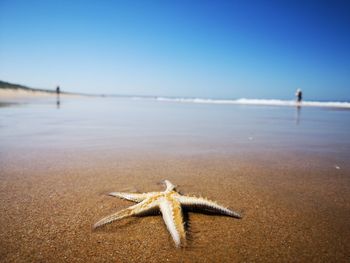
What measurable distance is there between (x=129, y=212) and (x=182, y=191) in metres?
0.84

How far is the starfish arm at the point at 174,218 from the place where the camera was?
73.8 inches

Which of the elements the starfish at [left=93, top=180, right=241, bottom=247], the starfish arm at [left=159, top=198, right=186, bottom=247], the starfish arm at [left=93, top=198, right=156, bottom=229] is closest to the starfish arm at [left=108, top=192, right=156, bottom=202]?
the starfish at [left=93, top=180, right=241, bottom=247]

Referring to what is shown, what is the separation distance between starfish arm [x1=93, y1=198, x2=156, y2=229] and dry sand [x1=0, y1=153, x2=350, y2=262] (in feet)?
0.20

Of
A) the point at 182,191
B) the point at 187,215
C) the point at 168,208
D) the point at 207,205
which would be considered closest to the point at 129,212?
the point at 168,208

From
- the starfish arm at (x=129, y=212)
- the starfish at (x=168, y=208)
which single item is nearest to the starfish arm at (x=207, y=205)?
the starfish at (x=168, y=208)

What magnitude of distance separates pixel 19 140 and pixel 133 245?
441 centimetres

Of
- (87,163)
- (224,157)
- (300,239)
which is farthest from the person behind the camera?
(224,157)

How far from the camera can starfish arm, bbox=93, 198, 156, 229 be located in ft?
6.86

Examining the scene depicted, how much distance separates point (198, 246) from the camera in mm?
1837

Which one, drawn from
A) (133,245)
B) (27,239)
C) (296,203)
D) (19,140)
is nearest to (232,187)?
(296,203)

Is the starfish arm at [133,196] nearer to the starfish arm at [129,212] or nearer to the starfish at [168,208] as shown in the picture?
A: the starfish at [168,208]

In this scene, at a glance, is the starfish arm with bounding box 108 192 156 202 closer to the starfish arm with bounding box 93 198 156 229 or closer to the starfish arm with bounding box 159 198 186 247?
the starfish arm with bounding box 93 198 156 229

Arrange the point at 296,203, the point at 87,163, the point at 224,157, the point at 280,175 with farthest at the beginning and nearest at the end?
1. the point at 224,157
2. the point at 87,163
3. the point at 280,175
4. the point at 296,203

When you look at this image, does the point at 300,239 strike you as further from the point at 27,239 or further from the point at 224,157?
the point at 224,157
